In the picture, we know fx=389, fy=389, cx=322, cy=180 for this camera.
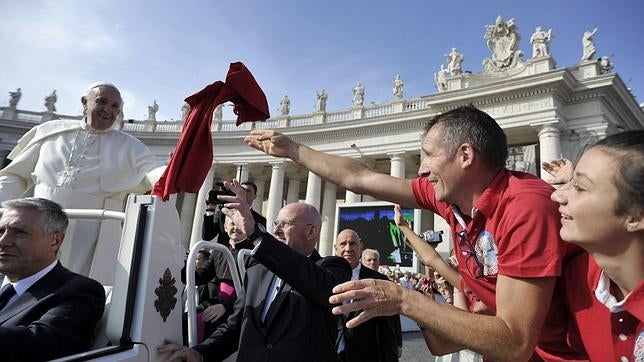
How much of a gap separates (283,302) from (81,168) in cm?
237

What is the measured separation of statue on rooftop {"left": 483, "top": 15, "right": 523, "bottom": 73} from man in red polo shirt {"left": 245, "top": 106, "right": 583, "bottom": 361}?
78.6ft

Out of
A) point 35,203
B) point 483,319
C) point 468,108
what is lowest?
point 483,319

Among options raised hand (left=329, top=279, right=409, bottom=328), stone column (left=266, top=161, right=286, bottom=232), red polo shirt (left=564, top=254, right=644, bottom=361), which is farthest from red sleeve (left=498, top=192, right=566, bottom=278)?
Result: stone column (left=266, top=161, right=286, bottom=232)

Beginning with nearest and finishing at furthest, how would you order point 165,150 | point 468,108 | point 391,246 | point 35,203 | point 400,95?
point 468,108
point 35,203
point 391,246
point 400,95
point 165,150

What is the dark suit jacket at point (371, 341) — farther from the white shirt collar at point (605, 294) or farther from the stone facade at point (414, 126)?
the stone facade at point (414, 126)

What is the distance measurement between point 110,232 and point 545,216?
3110mm

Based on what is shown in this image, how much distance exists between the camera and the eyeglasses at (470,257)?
1902 millimetres

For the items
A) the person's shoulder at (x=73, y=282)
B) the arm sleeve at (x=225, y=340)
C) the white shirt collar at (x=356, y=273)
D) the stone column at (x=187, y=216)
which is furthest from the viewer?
the stone column at (x=187, y=216)

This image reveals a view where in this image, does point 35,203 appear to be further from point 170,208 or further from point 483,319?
point 483,319

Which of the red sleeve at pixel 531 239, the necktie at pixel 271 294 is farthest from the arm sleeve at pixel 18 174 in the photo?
the red sleeve at pixel 531 239

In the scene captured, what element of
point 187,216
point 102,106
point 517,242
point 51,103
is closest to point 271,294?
point 517,242

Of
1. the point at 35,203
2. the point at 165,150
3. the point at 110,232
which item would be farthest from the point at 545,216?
the point at 165,150

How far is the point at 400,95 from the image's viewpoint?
26984mm

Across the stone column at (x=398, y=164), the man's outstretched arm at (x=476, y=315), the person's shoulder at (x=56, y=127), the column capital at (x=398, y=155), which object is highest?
the column capital at (x=398, y=155)
